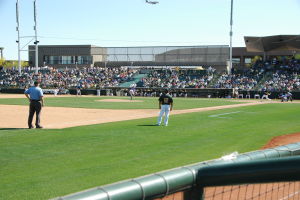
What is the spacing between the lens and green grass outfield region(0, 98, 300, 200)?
6754 mm

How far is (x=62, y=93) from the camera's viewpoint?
177ft

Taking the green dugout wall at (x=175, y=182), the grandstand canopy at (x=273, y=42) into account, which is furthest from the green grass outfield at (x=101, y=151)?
the grandstand canopy at (x=273, y=42)

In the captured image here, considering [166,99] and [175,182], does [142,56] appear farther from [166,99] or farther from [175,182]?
[175,182]

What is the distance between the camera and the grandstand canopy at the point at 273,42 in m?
50.8

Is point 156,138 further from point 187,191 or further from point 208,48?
point 208,48

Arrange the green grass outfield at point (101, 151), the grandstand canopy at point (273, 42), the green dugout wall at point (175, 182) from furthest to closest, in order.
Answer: the grandstand canopy at point (273, 42), the green grass outfield at point (101, 151), the green dugout wall at point (175, 182)

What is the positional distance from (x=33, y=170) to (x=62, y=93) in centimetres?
4746

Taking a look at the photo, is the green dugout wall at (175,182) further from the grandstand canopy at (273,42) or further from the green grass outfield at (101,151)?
the grandstand canopy at (273,42)

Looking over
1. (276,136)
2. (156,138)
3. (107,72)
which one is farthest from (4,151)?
(107,72)

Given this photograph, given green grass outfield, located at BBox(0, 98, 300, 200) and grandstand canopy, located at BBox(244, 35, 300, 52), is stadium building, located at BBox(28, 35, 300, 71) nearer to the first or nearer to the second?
grandstand canopy, located at BBox(244, 35, 300, 52)

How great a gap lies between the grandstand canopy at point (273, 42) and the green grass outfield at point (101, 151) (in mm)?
38312

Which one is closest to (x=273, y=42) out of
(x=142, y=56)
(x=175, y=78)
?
(x=175, y=78)

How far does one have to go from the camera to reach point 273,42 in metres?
51.9

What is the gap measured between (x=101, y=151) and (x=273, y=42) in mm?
47032
